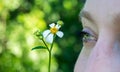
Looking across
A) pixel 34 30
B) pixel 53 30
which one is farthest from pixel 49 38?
pixel 34 30

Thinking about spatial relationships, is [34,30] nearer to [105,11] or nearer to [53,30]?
[53,30]

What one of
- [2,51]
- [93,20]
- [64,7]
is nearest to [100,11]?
[93,20]

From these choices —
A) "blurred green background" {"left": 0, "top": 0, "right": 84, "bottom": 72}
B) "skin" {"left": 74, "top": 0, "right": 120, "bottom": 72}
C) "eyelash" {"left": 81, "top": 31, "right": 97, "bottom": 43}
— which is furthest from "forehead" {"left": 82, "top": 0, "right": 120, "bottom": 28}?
"blurred green background" {"left": 0, "top": 0, "right": 84, "bottom": 72}

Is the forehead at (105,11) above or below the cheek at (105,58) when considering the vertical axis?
above

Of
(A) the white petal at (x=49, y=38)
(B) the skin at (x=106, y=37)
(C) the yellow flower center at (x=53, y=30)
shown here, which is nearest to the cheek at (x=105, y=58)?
(B) the skin at (x=106, y=37)

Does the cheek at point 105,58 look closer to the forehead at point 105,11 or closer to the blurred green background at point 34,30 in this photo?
the forehead at point 105,11

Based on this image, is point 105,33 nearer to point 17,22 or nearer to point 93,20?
point 93,20

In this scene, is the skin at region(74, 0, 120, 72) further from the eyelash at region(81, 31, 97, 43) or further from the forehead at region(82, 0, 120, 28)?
the eyelash at region(81, 31, 97, 43)

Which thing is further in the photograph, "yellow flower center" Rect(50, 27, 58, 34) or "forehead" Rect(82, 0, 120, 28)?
"yellow flower center" Rect(50, 27, 58, 34)

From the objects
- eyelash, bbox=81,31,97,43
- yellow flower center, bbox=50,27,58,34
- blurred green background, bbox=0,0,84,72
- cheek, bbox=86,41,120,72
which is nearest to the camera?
cheek, bbox=86,41,120,72
